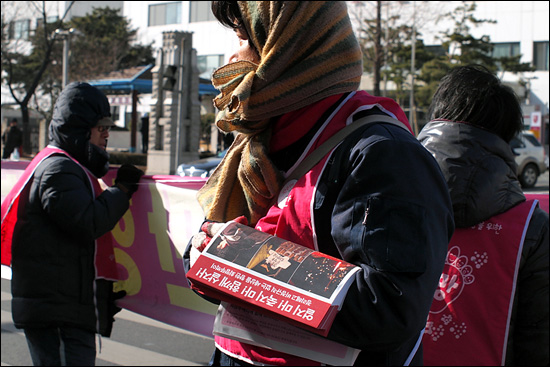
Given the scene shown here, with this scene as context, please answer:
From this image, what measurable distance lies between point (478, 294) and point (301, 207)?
1090 millimetres

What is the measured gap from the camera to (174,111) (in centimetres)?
2053

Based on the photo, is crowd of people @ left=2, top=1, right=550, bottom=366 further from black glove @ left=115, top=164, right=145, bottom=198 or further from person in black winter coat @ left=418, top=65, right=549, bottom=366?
black glove @ left=115, top=164, right=145, bottom=198

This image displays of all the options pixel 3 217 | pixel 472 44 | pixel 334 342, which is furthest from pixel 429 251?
pixel 472 44

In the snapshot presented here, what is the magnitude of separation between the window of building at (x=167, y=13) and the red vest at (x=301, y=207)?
170 feet

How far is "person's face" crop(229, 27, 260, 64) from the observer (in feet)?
5.36

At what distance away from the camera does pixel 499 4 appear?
40.4 metres

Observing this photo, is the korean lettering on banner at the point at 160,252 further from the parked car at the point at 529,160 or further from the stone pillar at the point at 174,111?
the parked car at the point at 529,160

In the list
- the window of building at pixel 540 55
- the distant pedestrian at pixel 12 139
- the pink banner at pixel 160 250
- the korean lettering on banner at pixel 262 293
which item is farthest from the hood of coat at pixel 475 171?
the window of building at pixel 540 55

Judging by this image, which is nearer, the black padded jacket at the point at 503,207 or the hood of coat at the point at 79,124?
the black padded jacket at the point at 503,207

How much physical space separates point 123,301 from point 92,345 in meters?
0.65

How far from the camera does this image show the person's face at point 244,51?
1635mm

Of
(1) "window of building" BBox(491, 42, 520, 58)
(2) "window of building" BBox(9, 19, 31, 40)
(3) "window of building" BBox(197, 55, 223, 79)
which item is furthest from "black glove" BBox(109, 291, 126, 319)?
(3) "window of building" BBox(197, 55, 223, 79)

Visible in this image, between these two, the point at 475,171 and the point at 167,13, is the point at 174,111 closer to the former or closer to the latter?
the point at 475,171

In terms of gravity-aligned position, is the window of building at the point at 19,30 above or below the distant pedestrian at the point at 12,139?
above
